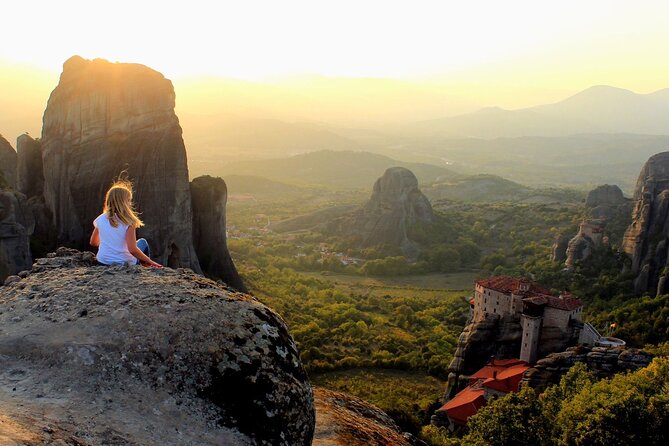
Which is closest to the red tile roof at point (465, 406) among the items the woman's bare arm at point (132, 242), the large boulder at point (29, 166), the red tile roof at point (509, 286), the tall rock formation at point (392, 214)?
the red tile roof at point (509, 286)

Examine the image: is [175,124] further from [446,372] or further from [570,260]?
[570,260]

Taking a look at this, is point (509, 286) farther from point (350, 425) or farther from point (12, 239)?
point (12, 239)

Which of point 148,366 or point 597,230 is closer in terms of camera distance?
point 148,366

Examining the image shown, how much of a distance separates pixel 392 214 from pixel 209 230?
1921 inches

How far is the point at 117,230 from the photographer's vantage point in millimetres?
9242

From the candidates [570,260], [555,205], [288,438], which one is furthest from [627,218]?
[288,438]

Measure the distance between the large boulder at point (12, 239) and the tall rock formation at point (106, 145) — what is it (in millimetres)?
5729

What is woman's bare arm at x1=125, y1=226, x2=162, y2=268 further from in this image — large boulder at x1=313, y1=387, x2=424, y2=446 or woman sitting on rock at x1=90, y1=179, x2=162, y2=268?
large boulder at x1=313, y1=387, x2=424, y2=446

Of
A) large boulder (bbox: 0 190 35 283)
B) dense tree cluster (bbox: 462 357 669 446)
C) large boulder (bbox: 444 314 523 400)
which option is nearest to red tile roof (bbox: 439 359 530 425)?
large boulder (bbox: 444 314 523 400)

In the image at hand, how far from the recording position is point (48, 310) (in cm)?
768

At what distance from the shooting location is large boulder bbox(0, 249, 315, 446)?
620 centimetres

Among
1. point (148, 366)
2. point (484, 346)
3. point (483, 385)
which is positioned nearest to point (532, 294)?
point (484, 346)

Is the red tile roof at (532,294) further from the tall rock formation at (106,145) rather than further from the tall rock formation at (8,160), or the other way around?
the tall rock formation at (8,160)

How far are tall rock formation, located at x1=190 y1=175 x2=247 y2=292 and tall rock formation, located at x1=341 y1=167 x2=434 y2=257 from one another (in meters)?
43.7
